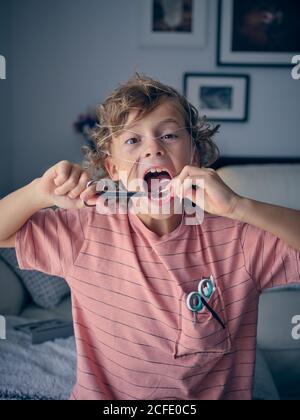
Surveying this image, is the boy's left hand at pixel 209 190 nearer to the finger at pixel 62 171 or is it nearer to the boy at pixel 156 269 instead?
the boy at pixel 156 269

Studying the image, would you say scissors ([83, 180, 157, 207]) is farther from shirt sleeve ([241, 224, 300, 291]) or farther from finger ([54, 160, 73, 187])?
shirt sleeve ([241, 224, 300, 291])

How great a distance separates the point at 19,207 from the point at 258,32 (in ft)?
4.45

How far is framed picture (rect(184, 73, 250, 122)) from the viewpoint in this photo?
169cm

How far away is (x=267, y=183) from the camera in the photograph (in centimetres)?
148

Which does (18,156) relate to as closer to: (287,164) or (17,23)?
(17,23)

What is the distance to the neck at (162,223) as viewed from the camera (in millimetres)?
683

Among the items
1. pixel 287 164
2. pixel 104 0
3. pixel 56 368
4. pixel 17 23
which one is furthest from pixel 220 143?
pixel 56 368

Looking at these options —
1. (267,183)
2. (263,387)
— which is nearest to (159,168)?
(263,387)

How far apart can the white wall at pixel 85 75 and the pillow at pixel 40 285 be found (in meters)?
0.36

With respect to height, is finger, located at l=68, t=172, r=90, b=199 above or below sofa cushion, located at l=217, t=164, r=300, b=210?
above

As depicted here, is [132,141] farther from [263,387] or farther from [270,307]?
[270,307]

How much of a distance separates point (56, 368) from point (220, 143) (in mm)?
1073

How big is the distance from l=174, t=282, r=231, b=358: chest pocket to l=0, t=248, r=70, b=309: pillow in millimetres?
814

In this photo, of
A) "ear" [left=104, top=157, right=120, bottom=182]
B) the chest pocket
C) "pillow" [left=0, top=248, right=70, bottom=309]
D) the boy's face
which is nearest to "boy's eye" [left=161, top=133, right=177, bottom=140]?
the boy's face
